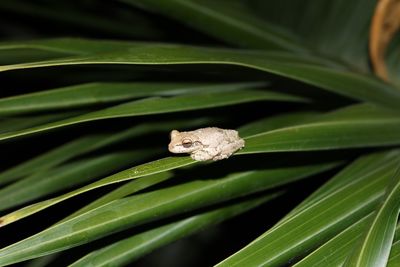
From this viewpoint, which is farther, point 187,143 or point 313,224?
point 187,143

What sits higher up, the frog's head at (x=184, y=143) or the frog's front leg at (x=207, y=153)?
the frog's head at (x=184, y=143)

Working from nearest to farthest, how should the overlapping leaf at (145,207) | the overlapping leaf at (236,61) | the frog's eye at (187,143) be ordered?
the overlapping leaf at (145,207)
the overlapping leaf at (236,61)
the frog's eye at (187,143)

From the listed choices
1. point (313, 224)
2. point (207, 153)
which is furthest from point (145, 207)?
point (313, 224)

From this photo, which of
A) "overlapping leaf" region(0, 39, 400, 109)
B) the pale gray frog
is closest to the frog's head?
the pale gray frog

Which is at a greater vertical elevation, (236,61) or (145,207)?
(236,61)

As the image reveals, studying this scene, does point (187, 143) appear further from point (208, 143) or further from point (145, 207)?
point (145, 207)

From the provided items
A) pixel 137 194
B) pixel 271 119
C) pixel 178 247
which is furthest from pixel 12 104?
pixel 178 247

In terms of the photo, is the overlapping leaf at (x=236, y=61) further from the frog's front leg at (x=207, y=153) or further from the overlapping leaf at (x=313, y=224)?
the overlapping leaf at (x=313, y=224)

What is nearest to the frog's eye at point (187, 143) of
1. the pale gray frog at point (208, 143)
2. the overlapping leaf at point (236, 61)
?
the pale gray frog at point (208, 143)
